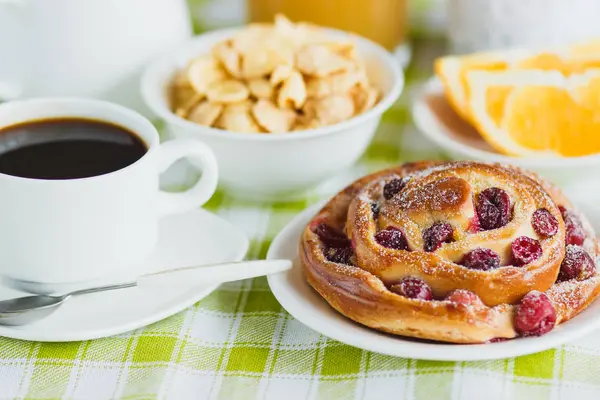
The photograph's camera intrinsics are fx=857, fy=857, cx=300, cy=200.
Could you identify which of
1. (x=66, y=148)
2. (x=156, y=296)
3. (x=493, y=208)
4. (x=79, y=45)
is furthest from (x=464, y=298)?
(x=79, y=45)

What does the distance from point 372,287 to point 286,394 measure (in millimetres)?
182

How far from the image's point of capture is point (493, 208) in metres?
1.17

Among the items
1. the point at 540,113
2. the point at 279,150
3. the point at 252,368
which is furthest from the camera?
the point at 540,113

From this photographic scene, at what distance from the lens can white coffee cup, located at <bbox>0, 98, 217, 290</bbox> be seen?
1163 millimetres

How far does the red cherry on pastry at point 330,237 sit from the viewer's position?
1246 millimetres

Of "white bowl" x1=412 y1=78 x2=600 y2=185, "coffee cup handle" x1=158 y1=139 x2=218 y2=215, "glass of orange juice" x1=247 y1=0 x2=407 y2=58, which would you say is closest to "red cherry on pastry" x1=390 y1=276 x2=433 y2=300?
"coffee cup handle" x1=158 y1=139 x2=218 y2=215

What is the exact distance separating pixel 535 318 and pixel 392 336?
18 centimetres

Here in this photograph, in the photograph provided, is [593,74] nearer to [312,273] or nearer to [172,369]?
[312,273]

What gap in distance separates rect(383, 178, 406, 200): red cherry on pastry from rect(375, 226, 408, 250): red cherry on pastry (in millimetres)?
103

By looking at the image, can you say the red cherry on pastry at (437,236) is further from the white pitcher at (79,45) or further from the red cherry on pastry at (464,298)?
the white pitcher at (79,45)

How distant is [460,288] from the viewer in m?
1.09

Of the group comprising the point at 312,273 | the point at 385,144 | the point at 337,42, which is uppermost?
the point at 337,42

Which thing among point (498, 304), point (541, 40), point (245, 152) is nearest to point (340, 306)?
point (498, 304)

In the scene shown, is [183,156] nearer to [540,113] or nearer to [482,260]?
[482,260]
